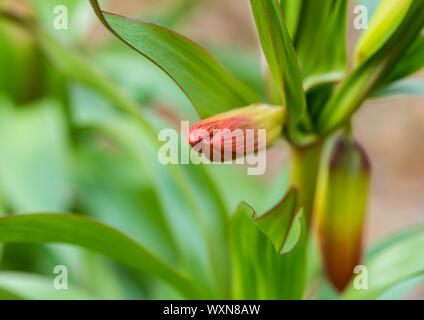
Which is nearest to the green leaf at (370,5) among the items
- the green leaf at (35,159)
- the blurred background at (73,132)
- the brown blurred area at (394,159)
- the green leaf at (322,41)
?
the green leaf at (322,41)

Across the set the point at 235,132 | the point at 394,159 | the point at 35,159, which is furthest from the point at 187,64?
the point at 394,159

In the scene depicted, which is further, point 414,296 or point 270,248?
point 414,296

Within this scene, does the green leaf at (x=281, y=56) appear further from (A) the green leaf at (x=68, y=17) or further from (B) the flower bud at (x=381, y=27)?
(A) the green leaf at (x=68, y=17)

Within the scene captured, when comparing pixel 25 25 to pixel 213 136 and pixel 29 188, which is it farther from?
pixel 213 136

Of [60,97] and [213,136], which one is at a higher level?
[60,97]

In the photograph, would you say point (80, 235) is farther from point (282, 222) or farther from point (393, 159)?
point (393, 159)
